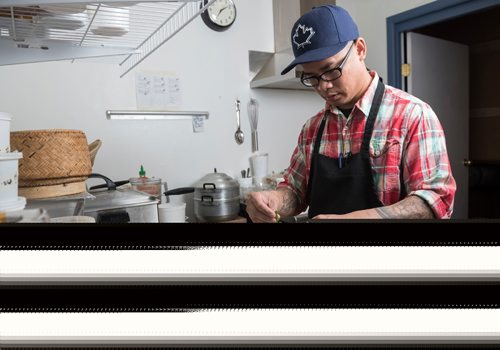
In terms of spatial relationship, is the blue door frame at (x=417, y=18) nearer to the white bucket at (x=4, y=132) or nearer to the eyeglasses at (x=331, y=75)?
the eyeglasses at (x=331, y=75)

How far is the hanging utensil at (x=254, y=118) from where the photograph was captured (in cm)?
178

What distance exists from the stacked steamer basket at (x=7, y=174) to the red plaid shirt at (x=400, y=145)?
540 mm

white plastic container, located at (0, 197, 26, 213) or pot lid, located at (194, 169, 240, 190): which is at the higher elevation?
white plastic container, located at (0, 197, 26, 213)

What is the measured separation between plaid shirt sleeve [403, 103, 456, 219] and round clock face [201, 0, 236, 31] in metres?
1.19

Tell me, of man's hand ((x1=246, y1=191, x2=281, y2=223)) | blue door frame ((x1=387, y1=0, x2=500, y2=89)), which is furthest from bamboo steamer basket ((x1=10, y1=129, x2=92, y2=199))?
blue door frame ((x1=387, y1=0, x2=500, y2=89))

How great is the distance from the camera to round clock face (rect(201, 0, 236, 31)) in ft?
5.32

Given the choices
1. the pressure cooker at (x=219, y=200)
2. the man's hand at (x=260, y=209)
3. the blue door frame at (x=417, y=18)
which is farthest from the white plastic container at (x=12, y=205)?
the blue door frame at (x=417, y=18)

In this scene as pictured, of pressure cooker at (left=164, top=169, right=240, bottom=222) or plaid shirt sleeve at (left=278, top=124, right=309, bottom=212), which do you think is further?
pressure cooker at (left=164, top=169, right=240, bottom=222)

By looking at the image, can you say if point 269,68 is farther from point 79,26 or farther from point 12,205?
point 12,205

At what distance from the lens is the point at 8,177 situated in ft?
1.28

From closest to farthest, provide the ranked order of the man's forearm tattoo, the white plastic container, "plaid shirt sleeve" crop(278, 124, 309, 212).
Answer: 1. the white plastic container
2. the man's forearm tattoo
3. "plaid shirt sleeve" crop(278, 124, 309, 212)

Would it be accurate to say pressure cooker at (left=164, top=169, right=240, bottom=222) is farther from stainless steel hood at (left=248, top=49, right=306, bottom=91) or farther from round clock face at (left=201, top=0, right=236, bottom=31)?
round clock face at (left=201, top=0, right=236, bottom=31)

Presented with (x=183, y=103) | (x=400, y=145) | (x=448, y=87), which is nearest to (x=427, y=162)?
(x=400, y=145)

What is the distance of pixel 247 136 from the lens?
71.2 inches
